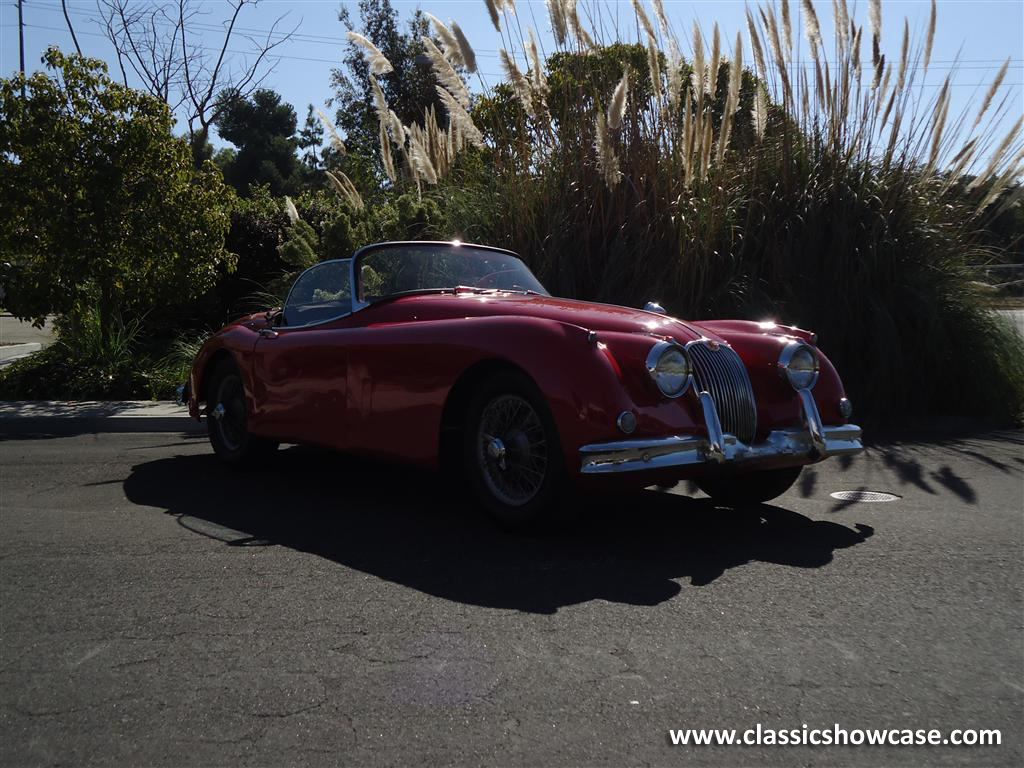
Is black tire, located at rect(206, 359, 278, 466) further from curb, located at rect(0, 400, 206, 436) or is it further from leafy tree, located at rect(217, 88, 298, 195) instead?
leafy tree, located at rect(217, 88, 298, 195)

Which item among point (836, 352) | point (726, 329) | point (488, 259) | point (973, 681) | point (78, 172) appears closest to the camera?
point (973, 681)

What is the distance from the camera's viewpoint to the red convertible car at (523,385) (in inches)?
171

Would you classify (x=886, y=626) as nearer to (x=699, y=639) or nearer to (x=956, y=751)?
(x=699, y=639)

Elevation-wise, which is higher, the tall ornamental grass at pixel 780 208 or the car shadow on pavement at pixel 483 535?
the tall ornamental grass at pixel 780 208

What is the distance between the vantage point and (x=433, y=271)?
611cm

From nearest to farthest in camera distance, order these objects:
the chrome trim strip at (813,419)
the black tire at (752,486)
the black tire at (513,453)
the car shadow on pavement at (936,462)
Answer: the black tire at (513,453) < the chrome trim strip at (813,419) < the black tire at (752,486) < the car shadow on pavement at (936,462)

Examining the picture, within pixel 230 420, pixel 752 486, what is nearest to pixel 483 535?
pixel 752 486


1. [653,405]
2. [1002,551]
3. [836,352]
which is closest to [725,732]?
[653,405]

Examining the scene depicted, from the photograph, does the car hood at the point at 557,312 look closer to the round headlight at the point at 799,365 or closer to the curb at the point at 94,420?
the round headlight at the point at 799,365

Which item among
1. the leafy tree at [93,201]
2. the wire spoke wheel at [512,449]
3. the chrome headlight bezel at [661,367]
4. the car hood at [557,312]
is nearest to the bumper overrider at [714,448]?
the chrome headlight bezel at [661,367]

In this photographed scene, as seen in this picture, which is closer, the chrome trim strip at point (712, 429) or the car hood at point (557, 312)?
the chrome trim strip at point (712, 429)

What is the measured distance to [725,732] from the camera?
101 inches

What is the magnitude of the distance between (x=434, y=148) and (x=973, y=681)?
948 cm

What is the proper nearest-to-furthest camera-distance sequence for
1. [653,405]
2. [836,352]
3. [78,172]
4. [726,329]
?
[653,405] → [726,329] → [836,352] → [78,172]
